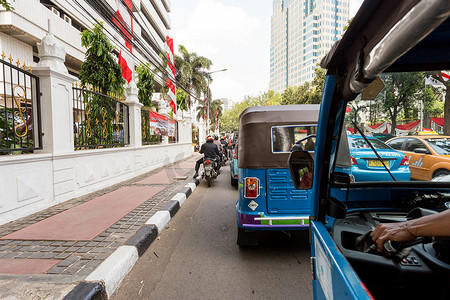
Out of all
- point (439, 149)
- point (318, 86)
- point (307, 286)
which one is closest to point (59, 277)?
point (307, 286)

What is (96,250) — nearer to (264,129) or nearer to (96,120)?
(264,129)

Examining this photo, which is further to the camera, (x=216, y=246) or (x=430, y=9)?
(x=216, y=246)

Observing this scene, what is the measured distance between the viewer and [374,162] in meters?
1.96

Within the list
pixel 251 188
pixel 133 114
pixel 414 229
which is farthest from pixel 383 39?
pixel 133 114

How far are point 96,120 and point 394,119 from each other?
6.93m

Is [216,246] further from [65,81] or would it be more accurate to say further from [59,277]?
[65,81]

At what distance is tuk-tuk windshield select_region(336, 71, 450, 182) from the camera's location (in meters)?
1.48

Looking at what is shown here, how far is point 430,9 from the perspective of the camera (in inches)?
24.7

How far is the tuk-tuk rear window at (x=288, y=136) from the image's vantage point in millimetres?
3459

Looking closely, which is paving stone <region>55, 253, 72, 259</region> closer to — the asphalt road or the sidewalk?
the sidewalk

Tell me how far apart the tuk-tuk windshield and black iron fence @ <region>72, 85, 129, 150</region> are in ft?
19.2

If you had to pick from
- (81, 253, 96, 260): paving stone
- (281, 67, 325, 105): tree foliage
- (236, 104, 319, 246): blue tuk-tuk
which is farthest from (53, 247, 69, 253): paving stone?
(281, 67, 325, 105): tree foliage

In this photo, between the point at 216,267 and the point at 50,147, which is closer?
the point at 216,267

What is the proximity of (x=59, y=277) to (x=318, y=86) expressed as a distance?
26.1 metres
